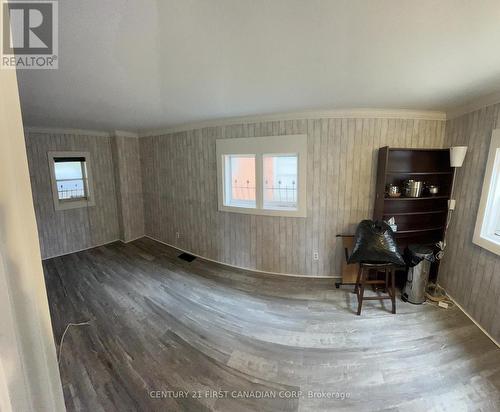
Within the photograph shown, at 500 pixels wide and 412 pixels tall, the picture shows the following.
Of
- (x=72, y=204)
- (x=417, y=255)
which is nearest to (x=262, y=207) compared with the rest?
(x=417, y=255)

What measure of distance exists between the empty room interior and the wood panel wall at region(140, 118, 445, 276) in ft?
0.10

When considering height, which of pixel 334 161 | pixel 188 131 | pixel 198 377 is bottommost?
pixel 198 377

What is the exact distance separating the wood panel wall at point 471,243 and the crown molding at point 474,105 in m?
0.05

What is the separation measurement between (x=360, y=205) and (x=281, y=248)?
1.32 meters

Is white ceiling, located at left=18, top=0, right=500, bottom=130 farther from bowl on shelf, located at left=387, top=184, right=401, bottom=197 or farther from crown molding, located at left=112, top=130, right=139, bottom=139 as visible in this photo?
crown molding, located at left=112, top=130, right=139, bottom=139

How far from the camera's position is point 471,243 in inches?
105

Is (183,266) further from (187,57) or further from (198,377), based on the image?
(187,57)

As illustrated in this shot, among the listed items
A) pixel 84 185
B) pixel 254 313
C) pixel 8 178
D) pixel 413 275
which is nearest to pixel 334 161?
pixel 413 275

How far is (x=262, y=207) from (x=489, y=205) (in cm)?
265

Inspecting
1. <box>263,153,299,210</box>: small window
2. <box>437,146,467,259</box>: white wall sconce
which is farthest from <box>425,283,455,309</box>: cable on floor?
<box>263,153,299,210</box>: small window

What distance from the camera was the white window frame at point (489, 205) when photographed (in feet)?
Answer: 7.75

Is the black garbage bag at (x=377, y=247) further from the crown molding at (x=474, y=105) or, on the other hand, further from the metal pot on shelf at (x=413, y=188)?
the crown molding at (x=474, y=105)

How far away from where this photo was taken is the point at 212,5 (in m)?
1.11

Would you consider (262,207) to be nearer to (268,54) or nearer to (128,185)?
(268,54)
